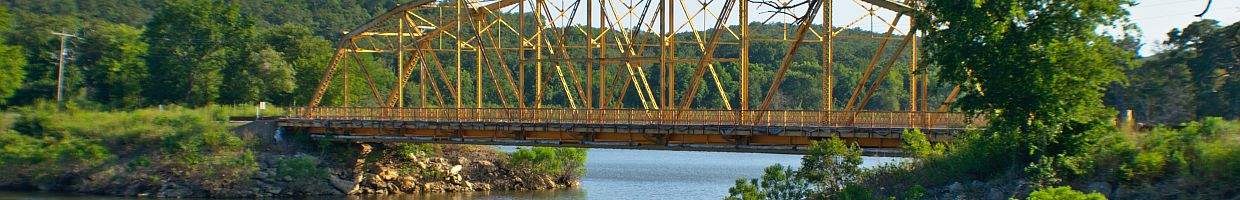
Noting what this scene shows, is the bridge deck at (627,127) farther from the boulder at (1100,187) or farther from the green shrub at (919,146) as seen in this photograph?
the boulder at (1100,187)

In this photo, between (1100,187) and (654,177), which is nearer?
(1100,187)

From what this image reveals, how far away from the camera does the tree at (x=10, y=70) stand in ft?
285

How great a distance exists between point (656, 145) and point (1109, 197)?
1891 cm

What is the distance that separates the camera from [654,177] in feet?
265

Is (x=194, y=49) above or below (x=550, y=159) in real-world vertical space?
above

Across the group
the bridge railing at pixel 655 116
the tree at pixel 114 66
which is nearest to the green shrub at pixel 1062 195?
the bridge railing at pixel 655 116

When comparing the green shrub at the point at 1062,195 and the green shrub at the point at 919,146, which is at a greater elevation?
the green shrub at the point at 919,146

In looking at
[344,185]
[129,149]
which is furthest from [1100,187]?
[129,149]

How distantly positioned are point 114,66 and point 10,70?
645cm

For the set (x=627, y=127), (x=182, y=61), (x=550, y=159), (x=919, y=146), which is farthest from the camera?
(x=182, y=61)

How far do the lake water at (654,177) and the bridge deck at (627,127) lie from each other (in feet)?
9.67

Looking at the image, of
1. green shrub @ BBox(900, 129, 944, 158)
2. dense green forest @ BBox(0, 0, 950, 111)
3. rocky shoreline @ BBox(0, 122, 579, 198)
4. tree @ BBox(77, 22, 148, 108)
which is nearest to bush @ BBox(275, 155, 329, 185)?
rocky shoreline @ BBox(0, 122, 579, 198)

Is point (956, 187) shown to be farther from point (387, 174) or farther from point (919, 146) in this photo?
point (387, 174)

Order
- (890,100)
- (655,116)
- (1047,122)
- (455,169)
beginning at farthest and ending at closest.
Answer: (890,100) < (455,169) < (655,116) < (1047,122)
